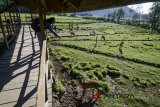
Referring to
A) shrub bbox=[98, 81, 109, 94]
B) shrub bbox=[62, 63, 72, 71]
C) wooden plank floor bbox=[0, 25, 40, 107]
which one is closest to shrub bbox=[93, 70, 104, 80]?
shrub bbox=[98, 81, 109, 94]

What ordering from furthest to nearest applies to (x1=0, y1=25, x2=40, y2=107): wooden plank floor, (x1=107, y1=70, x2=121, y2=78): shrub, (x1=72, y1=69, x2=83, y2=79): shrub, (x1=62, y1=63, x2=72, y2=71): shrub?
(x1=107, y1=70, x2=121, y2=78): shrub, (x1=62, y1=63, x2=72, y2=71): shrub, (x1=72, y1=69, x2=83, y2=79): shrub, (x1=0, y1=25, x2=40, y2=107): wooden plank floor

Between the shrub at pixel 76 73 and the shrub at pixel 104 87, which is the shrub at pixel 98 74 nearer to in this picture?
the shrub at pixel 76 73

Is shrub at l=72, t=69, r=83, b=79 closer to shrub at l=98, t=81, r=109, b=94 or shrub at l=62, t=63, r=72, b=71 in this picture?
shrub at l=62, t=63, r=72, b=71

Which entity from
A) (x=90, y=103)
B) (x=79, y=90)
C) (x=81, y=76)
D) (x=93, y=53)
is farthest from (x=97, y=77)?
(x=93, y=53)

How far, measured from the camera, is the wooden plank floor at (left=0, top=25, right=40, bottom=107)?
480cm

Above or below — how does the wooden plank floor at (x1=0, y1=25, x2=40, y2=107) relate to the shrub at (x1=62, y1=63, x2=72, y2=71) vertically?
above

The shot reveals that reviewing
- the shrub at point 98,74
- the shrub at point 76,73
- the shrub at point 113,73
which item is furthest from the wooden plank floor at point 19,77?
the shrub at point 113,73

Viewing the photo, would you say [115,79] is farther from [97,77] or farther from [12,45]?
[12,45]

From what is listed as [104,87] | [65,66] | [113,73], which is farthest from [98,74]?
[65,66]

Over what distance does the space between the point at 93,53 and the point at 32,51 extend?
1084 cm

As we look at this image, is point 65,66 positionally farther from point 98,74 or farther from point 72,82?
point 72,82

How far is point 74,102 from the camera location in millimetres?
9234

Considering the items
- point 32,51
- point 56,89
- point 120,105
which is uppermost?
point 32,51

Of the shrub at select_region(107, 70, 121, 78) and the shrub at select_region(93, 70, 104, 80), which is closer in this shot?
the shrub at select_region(93, 70, 104, 80)
